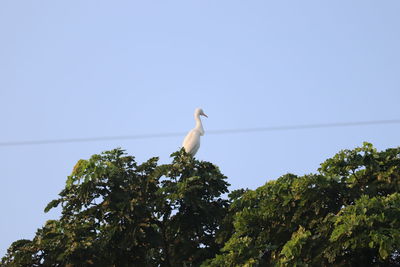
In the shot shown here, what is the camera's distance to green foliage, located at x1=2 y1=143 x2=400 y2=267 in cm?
1262

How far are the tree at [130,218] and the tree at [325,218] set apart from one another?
2.33 feet

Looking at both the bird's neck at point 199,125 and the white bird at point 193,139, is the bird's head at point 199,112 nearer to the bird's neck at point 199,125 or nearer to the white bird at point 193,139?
the bird's neck at point 199,125

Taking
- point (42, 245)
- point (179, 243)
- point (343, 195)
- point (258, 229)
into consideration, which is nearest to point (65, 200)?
point (42, 245)

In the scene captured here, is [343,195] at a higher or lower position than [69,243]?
higher

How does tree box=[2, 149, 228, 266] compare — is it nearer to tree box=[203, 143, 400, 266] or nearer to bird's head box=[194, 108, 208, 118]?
tree box=[203, 143, 400, 266]

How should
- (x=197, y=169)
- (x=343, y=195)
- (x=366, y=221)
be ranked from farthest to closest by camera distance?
(x=197, y=169) < (x=343, y=195) < (x=366, y=221)

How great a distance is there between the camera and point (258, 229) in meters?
14.0

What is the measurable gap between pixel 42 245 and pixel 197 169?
119 inches


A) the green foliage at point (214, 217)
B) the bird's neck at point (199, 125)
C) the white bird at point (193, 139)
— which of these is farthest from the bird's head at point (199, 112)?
the green foliage at point (214, 217)

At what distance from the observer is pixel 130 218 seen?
14.5 m

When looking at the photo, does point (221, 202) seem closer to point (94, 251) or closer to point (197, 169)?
point (197, 169)

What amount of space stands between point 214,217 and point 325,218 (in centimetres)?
256

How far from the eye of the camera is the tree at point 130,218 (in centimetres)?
1440

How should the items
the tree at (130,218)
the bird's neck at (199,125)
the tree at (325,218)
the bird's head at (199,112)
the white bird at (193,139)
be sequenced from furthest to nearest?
the bird's head at (199,112) → the bird's neck at (199,125) → the white bird at (193,139) → the tree at (130,218) → the tree at (325,218)
